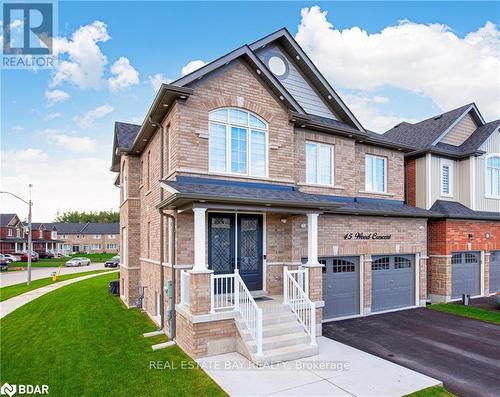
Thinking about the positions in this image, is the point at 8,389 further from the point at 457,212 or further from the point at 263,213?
the point at 457,212

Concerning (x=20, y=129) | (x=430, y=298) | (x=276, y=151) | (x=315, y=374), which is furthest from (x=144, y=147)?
(x=430, y=298)

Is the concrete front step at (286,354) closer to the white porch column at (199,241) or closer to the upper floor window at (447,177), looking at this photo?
the white porch column at (199,241)

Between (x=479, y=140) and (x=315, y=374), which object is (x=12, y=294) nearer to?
(x=315, y=374)

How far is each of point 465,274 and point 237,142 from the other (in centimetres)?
1307

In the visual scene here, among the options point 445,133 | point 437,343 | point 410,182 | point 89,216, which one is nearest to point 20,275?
point 410,182

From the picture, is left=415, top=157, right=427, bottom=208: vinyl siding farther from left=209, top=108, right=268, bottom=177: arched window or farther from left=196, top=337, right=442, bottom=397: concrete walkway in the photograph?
left=196, top=337, right=442, bottom=397: concrete walkway

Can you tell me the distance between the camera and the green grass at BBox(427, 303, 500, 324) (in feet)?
38.7

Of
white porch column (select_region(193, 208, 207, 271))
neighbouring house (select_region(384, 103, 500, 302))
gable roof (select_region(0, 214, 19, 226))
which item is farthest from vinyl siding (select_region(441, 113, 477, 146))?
gable roof (select_region(0, 214, 19, 226))

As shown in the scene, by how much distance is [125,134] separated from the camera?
1548cm

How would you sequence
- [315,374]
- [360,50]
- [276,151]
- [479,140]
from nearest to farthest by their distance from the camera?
1. [315,374]
2. [276,151]
3. [479,140]
4. [360,50]

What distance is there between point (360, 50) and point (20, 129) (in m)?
19.2

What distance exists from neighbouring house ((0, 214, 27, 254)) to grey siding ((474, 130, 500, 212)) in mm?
61294

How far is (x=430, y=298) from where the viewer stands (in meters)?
14.6

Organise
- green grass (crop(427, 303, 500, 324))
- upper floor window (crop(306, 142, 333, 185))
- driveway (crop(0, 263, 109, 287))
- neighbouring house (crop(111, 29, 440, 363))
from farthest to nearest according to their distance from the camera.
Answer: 1. driveway (crop(0, 263, 109, 287))
2. upper floor window (crop(306, 142, 333, 185))
3. green grass (crop(427, 303, 500, 324))
4. neighbouring house (crop(111, 29, 440, 363))
